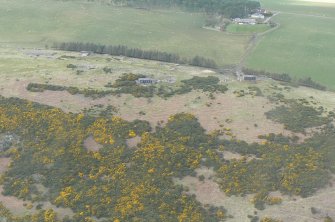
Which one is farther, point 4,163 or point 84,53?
point 84,53

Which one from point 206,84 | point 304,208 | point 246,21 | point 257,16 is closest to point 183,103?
point 206,84

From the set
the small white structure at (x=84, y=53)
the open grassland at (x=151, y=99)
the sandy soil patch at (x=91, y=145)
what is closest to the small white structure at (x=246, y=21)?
the open grassland at (x=151, y=99)

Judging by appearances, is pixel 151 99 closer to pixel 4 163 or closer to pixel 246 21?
pixel 4 163

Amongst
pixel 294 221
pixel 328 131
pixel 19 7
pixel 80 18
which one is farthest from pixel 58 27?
pixel 294 221

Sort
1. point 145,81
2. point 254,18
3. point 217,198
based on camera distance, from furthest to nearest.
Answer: point 254,18, point 145,81, point 217,198

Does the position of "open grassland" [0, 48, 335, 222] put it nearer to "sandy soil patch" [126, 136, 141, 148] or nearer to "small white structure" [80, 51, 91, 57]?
"sandy soil patch" [126, 136, 141, 148]

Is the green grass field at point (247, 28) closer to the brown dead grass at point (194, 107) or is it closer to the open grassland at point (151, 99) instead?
the open grassland at point (151, 99)
